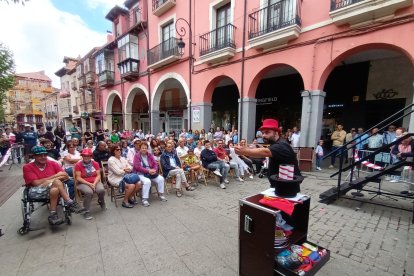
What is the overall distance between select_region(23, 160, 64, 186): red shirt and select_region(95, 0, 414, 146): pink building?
7.57 meters

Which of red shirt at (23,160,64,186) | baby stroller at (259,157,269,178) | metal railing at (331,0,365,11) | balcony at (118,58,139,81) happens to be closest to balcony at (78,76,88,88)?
balcony at (118,58,139,81)

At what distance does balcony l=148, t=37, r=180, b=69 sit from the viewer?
1238 centimetres

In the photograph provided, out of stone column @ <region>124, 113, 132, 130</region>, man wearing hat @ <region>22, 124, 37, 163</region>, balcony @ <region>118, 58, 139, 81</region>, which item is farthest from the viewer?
stone column @ <region>124, 113, 132, 130</region>

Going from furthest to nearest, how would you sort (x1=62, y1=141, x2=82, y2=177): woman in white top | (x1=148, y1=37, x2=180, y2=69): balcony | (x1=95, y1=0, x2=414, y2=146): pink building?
(x1=148, y1=37, x2=180, y2=69): balcony → (x1=95, y1=0, x2=414, y2=146): pink building → (x1=62, y1=141, x2=82, y2=177): woman in white top

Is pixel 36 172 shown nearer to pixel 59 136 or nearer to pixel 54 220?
pixel 54 220

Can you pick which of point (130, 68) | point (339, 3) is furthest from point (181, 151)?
point (130, 68)

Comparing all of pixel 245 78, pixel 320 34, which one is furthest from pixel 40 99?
pixel 320 34

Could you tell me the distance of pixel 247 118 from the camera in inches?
382

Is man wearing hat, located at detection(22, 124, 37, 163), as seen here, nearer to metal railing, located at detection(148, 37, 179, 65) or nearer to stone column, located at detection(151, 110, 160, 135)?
stone column, located at detection(151, 110, 160, 135)

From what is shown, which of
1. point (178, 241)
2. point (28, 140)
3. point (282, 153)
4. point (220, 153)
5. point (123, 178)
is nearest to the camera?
point (282, 153)

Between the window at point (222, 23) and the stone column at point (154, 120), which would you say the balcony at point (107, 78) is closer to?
the stone column at point (154, 120)

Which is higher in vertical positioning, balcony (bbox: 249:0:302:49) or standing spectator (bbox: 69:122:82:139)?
balcony (bbox: 249:0:302:49)

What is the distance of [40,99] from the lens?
1970 inches

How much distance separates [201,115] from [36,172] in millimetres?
8662
